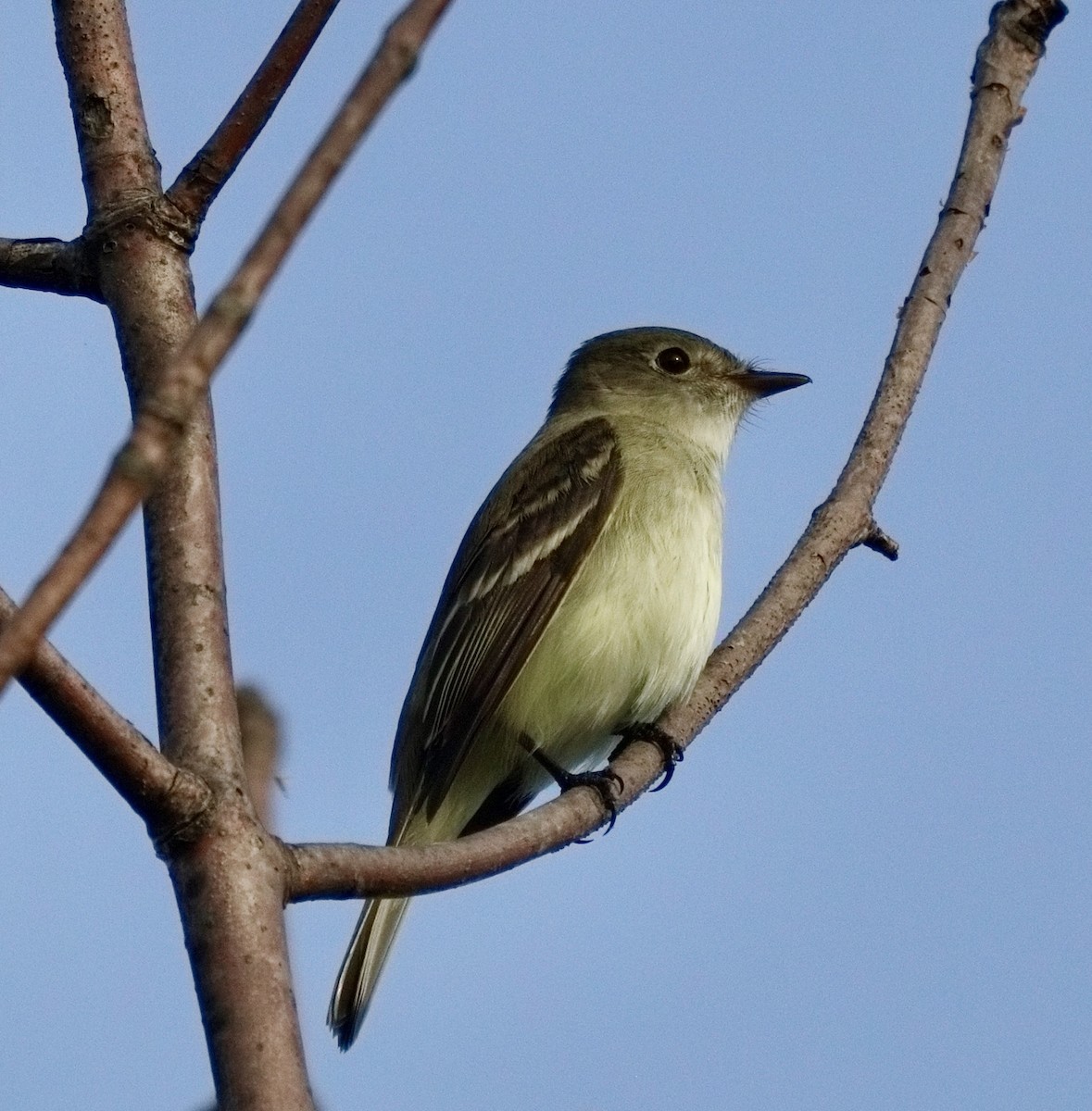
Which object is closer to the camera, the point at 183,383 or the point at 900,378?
the point at 183,383

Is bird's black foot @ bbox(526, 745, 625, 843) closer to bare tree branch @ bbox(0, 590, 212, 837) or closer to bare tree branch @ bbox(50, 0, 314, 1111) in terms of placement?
bare tree branch @ bbox(50, 0, 314, 1111)

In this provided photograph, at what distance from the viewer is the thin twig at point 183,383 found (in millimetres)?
1453

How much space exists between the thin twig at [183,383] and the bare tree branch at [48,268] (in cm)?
241

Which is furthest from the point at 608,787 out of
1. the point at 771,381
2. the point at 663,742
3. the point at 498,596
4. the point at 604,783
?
the point at 771,381

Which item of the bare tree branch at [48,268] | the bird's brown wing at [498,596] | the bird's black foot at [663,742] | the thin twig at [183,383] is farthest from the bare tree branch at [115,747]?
the bird's brown wing at [498,596]

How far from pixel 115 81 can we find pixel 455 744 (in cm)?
284

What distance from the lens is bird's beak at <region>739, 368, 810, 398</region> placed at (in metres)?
7.87

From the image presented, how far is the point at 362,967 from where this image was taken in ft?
18.7

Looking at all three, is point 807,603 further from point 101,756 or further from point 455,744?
point 101,756

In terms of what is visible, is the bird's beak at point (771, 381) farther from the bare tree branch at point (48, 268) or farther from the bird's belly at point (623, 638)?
the bare tree branch at point (48, 268)

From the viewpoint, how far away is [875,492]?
5039 millimetres

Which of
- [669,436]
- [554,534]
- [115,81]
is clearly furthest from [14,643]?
[669,436]

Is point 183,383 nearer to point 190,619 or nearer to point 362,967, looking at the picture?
point 190,619

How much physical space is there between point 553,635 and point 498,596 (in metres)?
0.33
